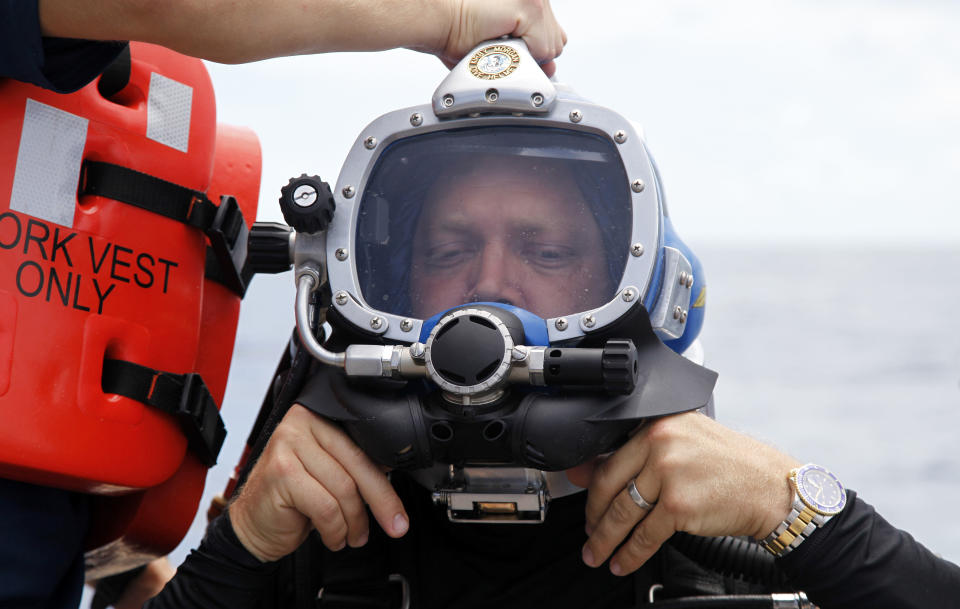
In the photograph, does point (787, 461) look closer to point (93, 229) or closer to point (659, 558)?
point (659, 558)

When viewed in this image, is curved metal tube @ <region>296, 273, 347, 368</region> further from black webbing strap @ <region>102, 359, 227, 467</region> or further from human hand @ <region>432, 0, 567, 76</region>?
human hand @ <region>432, 0, 567, 76</region>

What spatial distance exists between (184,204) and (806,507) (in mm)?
1135

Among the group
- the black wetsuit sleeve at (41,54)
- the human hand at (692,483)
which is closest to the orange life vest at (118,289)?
the black wetsuit sleeve at (41,54)

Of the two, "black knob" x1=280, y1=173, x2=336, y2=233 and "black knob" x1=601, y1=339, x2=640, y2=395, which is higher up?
"black knob" x1=280, y1=173, x2=336, y2=233

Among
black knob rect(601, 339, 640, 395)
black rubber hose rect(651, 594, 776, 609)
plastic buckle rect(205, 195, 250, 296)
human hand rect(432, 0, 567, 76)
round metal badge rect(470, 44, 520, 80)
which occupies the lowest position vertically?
black rubber hose rect(651, 594, 776, 609)

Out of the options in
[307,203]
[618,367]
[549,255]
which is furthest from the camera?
[549,255]

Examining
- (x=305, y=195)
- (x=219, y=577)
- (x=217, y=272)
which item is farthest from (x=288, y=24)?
(x=219, y=577)

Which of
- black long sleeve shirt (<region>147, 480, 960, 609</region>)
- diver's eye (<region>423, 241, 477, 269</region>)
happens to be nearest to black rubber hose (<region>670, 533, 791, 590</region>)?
black long sleeve shirt (<region>147, 480, 960, 609</region>)

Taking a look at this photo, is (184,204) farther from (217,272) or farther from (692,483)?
(692,483)

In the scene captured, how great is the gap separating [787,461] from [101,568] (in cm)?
136

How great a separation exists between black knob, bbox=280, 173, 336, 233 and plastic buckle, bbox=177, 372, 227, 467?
38 cm

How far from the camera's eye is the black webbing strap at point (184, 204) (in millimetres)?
1593

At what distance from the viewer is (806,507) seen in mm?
1310

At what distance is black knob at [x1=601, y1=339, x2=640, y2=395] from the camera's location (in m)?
1.26
